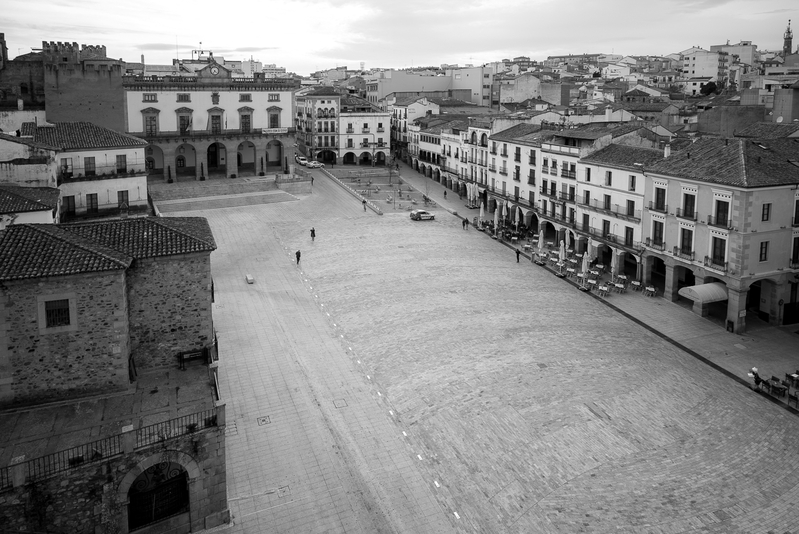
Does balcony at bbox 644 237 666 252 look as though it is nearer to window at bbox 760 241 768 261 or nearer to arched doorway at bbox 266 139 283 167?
window at bbox 760 241 768 261

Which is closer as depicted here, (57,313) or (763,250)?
(57,313)

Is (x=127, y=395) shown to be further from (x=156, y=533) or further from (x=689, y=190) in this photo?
(x=689, y=190)

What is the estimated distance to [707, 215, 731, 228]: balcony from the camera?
117 ft

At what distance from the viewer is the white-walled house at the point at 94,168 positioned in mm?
41000

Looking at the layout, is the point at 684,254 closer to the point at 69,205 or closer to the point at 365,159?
the point at 69,205

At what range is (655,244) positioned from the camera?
135 ft

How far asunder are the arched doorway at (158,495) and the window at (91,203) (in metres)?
28.9

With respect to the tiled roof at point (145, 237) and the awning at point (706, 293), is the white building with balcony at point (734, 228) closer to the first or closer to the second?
the awning at point (706, 293)

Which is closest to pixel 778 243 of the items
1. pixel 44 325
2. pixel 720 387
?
pixel 720 387

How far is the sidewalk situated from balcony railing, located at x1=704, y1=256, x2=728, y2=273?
2856 mm

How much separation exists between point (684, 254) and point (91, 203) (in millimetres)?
35648

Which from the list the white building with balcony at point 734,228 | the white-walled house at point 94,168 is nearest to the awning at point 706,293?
the white building with balcony at point 734,228

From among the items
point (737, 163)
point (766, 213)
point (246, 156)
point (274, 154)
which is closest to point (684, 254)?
point (766, 213)

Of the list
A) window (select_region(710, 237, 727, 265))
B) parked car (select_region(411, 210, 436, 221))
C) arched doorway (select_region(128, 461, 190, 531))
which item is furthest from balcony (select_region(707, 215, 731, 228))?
arched doorway (select_region(128, 461, 190, 531))
